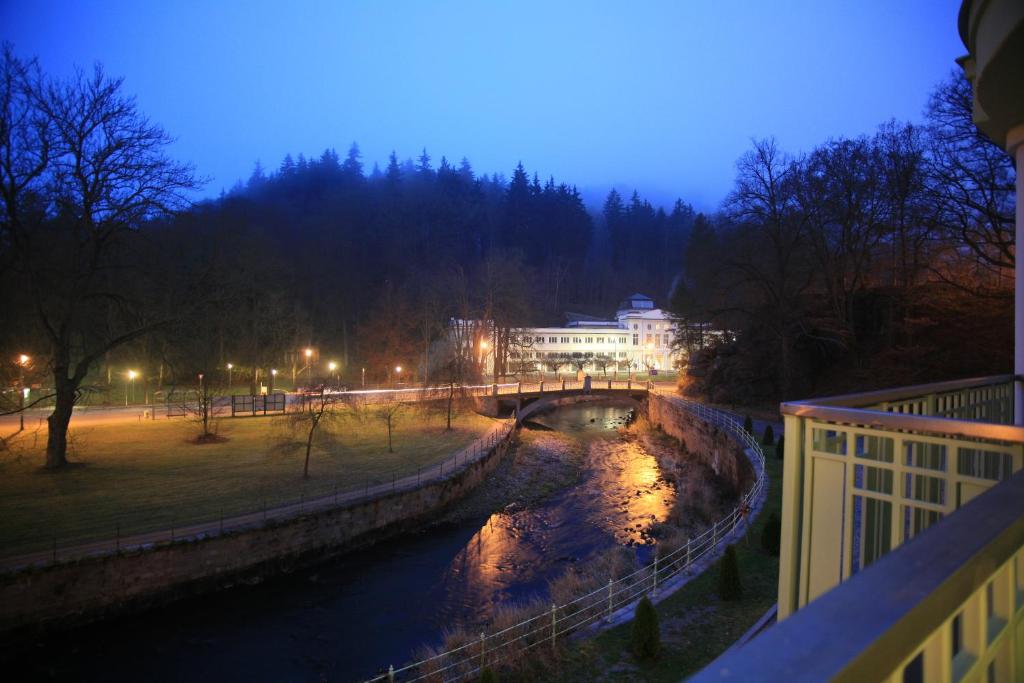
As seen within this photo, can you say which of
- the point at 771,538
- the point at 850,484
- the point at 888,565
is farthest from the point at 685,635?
the point at 888,565

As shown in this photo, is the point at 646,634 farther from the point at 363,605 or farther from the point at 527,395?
the point at 527,395

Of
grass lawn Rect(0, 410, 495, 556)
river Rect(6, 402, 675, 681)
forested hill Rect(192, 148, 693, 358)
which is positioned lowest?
river Rect(6, 402, 675, 681)

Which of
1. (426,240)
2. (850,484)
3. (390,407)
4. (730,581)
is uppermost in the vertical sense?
(426,240)

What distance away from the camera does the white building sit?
71.8m

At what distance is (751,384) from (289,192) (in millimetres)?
93600

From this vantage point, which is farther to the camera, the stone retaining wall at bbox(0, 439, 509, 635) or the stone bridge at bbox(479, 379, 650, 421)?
the stone bridge at bbox(479, 379, 650, 421)

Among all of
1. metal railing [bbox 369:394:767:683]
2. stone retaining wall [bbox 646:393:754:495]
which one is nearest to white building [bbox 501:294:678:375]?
stone retaining wall [bbox 646:393:754:495]

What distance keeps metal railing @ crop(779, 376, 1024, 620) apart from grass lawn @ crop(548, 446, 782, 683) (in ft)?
19.0

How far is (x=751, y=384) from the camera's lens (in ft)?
130

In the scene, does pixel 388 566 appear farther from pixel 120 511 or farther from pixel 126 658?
pixel 120 511

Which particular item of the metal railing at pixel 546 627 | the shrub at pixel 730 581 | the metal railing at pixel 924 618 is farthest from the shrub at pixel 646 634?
the metal railing at pixel 924 618

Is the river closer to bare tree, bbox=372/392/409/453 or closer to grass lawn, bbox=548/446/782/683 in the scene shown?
grass lawn, bbox=548/446/782/683

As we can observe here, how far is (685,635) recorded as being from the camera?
10328 mm

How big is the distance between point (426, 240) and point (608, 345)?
3309 cm
